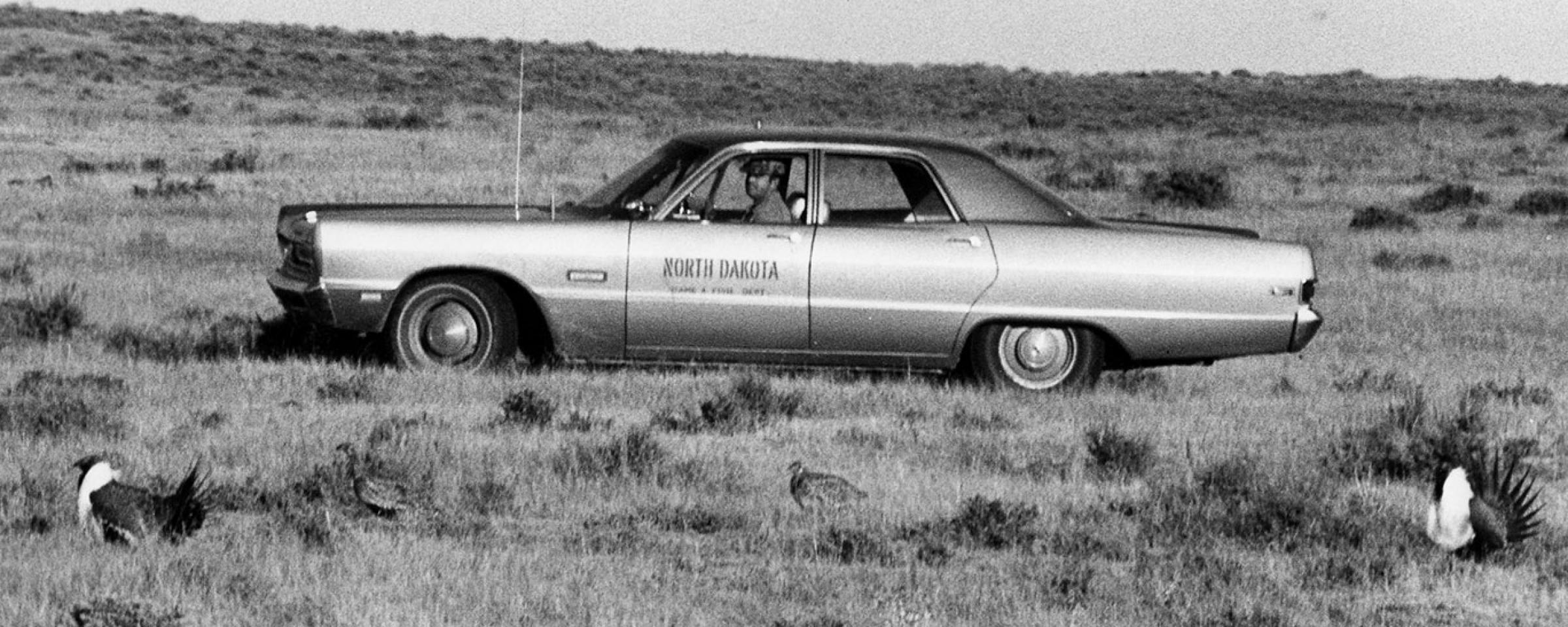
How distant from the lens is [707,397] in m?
10.6

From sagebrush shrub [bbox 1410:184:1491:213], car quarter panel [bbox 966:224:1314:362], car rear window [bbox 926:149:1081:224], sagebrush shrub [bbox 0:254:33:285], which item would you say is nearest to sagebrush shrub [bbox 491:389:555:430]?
car quarter panel [bbox 966:224:1314:362]

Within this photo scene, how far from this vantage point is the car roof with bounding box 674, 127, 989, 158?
10.8m

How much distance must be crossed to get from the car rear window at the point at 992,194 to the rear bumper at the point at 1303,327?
1102mm

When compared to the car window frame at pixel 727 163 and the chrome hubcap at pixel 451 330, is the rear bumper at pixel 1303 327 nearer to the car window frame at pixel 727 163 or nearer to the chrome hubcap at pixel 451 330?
the car window frame at pixel 727 163

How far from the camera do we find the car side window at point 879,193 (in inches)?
430

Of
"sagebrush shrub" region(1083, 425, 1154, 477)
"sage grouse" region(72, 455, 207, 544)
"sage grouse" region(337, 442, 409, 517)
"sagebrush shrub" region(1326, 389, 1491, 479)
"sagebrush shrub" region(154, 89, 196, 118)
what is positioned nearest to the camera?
"sage grouse" region(72, 455, 207, 544)

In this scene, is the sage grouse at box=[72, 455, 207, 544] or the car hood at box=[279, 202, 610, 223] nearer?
the sage grouse at box=[72, 455, 207, 544]

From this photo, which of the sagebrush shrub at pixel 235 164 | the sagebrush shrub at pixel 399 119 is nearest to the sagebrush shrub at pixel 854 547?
the sagebrush shrub at pixel 235 164

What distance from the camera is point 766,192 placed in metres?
10.8

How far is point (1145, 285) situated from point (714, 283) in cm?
196

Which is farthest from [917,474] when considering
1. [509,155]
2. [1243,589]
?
[509,155]

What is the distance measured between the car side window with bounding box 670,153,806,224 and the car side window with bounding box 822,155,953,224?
143 mm

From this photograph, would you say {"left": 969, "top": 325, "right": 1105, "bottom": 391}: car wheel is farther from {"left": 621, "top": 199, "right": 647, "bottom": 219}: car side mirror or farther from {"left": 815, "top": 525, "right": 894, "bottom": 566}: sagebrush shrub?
{"left": 815, "top": 525, "right": 894, "bottom": 566}: sagebrush shrub

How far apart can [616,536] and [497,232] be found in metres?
3.40
